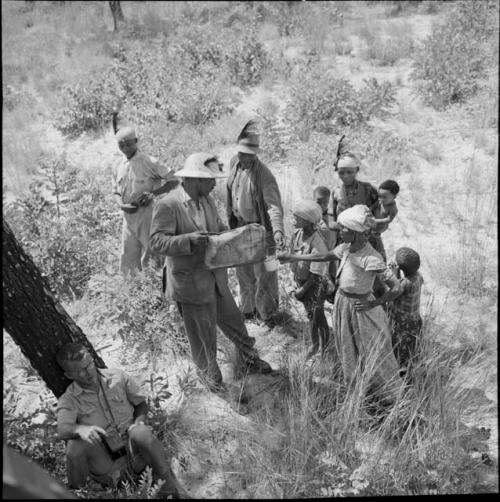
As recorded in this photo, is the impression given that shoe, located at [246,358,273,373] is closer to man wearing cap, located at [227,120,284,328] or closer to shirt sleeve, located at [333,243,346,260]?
man wearing cap, located at [227,120,284,328]


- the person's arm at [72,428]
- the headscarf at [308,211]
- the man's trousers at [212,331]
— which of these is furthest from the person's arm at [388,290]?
the person's arm at [72,428]

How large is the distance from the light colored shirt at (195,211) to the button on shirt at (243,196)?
81 cm

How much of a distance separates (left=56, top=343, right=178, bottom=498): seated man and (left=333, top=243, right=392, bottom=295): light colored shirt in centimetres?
149

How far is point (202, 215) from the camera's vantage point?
11.8ft

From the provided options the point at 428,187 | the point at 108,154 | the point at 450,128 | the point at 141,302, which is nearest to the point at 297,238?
the point at 141,302

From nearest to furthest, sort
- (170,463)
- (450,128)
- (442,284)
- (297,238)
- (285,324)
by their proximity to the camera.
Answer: (170,463)
(297,238)
(285,324)
(442,284)
(450,128)

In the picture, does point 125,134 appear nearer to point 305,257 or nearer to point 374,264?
point 305,257

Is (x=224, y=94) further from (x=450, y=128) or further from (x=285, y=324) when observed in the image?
(x=285, y=324)

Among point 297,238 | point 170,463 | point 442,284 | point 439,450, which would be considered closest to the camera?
point 439,450

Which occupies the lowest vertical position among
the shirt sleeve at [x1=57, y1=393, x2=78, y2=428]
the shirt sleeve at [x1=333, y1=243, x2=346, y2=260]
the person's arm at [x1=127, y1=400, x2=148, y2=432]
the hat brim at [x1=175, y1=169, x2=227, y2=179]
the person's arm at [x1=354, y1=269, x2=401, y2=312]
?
the person's arm at [x1=127, y1=400, x2=148, y2=432]

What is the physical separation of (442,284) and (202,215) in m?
2.64

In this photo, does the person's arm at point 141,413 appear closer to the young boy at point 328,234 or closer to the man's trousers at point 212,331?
the man's trousers at point 212,331

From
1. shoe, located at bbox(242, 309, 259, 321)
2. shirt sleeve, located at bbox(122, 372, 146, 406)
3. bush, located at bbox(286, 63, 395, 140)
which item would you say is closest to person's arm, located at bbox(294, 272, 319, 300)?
Result: shoe, located at bbox(242, 309, 259, 321)

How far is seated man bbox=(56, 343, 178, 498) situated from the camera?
9.99ft
